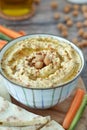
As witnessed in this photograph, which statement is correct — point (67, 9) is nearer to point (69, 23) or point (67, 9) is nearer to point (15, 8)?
point (69, 23)

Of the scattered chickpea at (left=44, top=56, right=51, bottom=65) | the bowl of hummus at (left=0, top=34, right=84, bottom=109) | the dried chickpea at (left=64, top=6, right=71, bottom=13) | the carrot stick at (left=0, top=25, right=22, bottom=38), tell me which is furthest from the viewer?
the dried chickpea at (left=64, top=6, right=71, bottom=13)

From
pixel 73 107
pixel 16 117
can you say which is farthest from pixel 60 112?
pixel 16 117

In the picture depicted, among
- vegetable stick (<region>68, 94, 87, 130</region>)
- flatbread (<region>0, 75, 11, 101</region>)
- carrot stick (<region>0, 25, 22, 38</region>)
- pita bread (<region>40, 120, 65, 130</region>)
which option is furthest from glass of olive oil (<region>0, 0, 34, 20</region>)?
pita bread (<region>40, 120, 65, 130</region>)

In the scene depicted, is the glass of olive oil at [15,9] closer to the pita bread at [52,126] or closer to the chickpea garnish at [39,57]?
the chickpea garnish at [39,57]

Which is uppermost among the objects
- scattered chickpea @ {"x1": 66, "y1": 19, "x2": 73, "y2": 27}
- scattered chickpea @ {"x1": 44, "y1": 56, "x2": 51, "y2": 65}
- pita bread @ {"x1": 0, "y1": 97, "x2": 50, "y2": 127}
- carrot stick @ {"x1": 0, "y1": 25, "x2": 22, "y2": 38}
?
scattered chickpea @ {"x1": 66, "y1": 19, "x2": 73, "y2": 27}

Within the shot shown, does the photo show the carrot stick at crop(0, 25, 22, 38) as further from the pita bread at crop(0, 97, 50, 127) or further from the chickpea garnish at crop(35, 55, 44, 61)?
the pita bread at crop(0, 97, 50, 127)

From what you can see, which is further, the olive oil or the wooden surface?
the olive oil
